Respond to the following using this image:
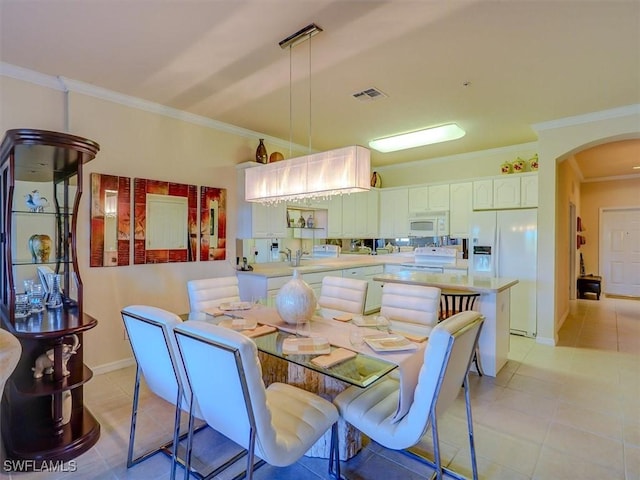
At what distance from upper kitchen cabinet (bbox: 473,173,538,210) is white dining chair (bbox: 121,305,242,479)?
4.60m

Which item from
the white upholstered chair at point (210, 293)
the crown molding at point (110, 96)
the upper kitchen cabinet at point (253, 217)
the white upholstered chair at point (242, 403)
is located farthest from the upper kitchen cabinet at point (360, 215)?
the white upholstered chair at point (242, 403)

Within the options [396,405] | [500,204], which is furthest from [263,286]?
[500,204]

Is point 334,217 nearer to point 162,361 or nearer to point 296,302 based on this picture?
point 296,302

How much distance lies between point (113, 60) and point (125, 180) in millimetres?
1108

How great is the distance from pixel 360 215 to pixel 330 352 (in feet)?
14.9

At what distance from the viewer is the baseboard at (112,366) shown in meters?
3.20

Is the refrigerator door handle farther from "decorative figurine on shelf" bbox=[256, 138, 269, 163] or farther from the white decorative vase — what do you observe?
the white decorative vase

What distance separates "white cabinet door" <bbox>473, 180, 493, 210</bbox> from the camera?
5012mm

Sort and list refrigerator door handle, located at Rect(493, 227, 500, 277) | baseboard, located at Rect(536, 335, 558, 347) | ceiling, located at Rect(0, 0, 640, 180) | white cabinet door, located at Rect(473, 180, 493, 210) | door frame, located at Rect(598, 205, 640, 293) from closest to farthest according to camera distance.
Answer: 1. ceiling, located at Rect(0, 0, 640, 180)
2. baseboard, located at Rect(536, 335, 558, 347)
3. refrigerator door handle, located at Rect(493, 227, 500, 277)
4. white cabinet door, located at Rect(473, 180, 493, 210)
5. door frame, located at Rect(598, 205, 640, 293)

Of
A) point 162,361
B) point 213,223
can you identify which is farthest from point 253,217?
point 162,361

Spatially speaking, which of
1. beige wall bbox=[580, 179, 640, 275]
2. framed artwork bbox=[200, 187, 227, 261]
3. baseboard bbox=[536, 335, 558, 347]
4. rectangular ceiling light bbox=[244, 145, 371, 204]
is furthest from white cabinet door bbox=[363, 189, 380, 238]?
beige wall bbox=[580, 179, 640, 275]

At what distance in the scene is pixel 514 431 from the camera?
2.28m

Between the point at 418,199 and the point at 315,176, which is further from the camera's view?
the point at 418,199

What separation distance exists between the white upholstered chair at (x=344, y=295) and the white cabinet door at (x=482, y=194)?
10.1ft
